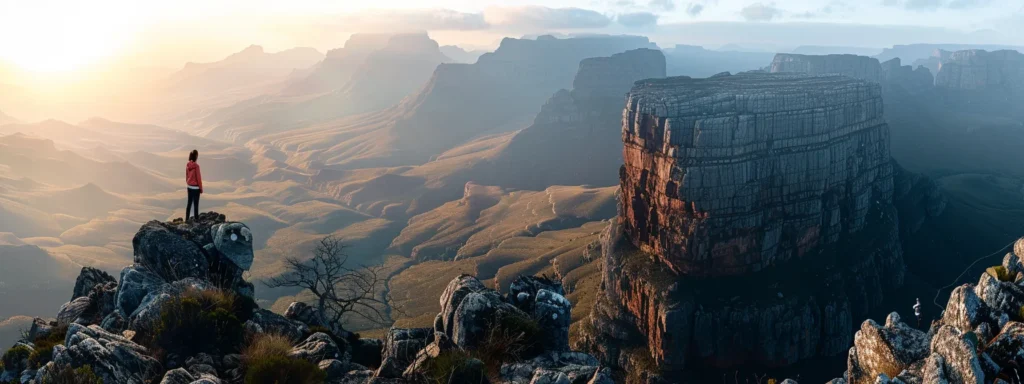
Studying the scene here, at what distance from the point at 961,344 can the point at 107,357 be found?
20.6m

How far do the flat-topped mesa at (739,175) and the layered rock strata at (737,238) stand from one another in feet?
0.55

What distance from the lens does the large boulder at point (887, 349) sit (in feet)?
48.0

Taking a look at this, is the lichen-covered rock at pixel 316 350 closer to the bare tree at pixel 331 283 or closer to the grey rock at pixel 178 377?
the grey rock at pixel 178 377

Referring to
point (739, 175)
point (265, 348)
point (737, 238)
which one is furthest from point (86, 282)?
point (739, 175)

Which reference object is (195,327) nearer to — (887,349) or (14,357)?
(14,357)

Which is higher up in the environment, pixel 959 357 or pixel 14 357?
pixel 959 357

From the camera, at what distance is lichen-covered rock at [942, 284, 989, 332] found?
47.0 ft

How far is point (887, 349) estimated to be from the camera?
14984mm

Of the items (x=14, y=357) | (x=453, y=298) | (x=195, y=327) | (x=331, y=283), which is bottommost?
(x=331, y=283)

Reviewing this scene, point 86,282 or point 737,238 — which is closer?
point 86,282

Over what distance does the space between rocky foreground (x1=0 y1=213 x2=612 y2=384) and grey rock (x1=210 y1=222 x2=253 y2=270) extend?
33.4 inches

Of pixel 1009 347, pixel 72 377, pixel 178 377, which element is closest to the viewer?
pixel 1009 347

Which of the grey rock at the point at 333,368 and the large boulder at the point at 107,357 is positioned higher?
the large boulder at the point at 107,357

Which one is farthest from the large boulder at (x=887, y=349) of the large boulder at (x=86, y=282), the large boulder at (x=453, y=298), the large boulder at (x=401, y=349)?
the large boulder at (x=86, y=282)
